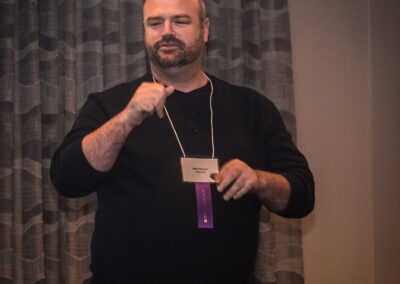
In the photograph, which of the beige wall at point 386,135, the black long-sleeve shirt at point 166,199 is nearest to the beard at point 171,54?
the black long-sleeve shirt at point 166,199

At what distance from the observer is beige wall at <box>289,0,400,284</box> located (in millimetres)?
2377

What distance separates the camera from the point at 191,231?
1.18 metres

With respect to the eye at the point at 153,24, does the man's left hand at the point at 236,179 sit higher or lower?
lower

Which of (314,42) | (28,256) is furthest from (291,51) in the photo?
(28,256)

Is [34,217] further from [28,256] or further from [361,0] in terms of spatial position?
[361,0]

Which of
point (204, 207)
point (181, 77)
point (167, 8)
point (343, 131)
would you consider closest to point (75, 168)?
point (204, 207)

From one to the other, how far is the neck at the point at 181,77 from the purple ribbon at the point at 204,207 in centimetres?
43

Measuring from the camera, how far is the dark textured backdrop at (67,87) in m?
2.06

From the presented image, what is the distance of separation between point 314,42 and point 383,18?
0.44m

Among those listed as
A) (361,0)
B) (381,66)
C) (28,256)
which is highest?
(361,0)

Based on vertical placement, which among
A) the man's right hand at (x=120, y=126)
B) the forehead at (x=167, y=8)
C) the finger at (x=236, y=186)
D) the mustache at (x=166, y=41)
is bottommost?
the finger at (x=236, y=186)

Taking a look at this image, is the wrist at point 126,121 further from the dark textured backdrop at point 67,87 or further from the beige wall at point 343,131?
the beige wall at point 343,131

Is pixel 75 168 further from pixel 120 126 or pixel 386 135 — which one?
pixel 386 135

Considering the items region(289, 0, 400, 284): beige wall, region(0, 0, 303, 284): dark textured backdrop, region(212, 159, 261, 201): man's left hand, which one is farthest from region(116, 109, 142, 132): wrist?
region(289, 0, 400, 284): beige wall
